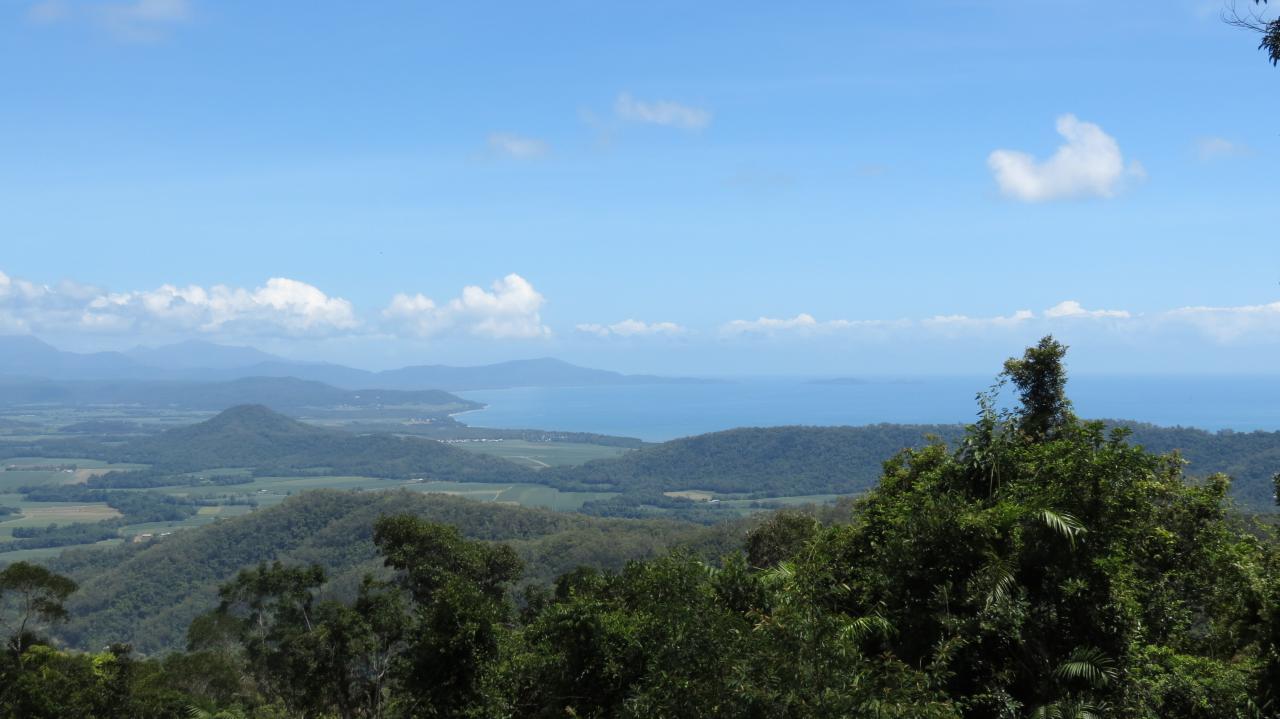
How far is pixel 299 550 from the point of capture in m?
95.4

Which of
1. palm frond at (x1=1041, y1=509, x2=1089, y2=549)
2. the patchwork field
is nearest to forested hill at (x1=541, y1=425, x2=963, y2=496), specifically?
the patchwork field

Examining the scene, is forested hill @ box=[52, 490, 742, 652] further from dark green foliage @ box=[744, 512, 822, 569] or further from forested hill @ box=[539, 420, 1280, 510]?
forested hill @ box=[539, 420, 1280, 510]

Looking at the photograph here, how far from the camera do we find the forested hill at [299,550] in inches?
2968

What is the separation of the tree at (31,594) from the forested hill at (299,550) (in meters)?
46.9

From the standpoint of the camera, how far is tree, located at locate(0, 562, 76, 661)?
68.7ft

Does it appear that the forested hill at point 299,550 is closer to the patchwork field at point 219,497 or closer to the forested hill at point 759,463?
the patchwork field at point 219,497

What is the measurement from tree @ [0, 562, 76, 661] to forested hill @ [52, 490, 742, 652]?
154ft

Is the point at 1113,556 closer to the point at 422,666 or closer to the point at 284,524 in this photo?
the point at 422,666

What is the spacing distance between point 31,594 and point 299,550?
78.4 m

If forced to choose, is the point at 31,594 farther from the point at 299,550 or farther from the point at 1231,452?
the point at 1231,452

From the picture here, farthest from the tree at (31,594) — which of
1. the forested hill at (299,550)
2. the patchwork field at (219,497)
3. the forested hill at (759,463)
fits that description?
the forested hill at (759,463)

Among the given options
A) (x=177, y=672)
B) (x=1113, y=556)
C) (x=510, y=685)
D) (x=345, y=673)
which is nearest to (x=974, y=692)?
(x=1113, y=556)

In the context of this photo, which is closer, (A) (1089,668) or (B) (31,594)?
(A) (1089,668)

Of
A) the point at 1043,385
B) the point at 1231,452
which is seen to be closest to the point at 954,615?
the point at 1043,385
